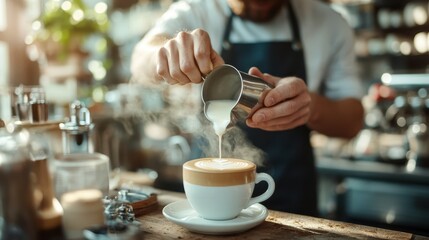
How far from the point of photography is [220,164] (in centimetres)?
115

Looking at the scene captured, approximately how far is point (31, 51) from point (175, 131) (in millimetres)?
1555

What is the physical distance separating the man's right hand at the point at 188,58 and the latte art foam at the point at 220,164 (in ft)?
0.86

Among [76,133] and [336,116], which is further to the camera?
[336,116]

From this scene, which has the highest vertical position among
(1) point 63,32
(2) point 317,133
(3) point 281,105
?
(1) point 63,32

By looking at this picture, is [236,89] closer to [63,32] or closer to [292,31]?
[292,31]

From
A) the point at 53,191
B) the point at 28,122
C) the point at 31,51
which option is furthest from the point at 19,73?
the point at 53,191

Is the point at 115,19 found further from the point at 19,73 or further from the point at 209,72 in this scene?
the point at 209,72

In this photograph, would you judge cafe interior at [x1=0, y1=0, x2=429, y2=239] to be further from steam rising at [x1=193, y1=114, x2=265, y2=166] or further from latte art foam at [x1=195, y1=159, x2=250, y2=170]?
latte art foam at [x1=195, y1=159, x2=250, y2=170]

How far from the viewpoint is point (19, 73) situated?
130 inches

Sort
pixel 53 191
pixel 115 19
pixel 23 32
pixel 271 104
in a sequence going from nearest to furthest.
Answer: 1. pixel 53 191
2. pixel 271 104
3. pixel 23 32
4. pixel 115 19

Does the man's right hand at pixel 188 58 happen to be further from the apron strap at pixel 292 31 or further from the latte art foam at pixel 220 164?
the apron strap at pixel 292 31

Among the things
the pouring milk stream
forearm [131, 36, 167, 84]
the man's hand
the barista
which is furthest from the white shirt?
the pouring milk stream

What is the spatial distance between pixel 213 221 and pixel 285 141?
1.04 metres

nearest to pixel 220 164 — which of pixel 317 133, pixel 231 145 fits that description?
pixel 231 145
